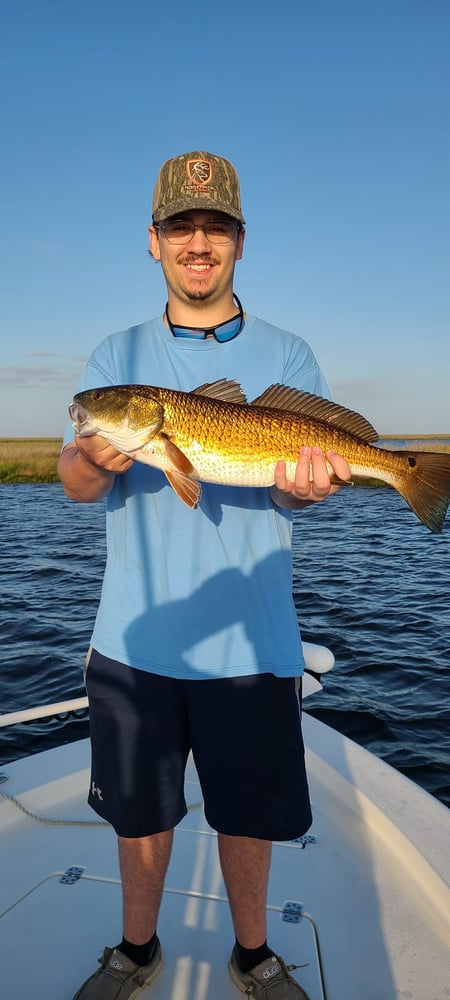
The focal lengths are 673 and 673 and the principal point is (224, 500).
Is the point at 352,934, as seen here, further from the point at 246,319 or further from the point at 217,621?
the point at 246,319

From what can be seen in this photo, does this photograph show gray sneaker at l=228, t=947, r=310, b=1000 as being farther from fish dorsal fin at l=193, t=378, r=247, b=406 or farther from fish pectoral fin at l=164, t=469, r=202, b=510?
fish dorsal fin at l=193, t=378, r=247, b=406

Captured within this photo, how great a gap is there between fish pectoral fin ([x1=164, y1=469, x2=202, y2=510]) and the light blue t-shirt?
13 cm

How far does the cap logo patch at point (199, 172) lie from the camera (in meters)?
3.10

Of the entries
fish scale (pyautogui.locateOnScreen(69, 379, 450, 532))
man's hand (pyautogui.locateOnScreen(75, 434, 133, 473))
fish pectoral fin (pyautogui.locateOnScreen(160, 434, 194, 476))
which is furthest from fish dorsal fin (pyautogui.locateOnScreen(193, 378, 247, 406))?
man's hand (pyautogui.locateOnScreen(75, 434, 133, 473))

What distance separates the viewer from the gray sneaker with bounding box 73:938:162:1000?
293cm

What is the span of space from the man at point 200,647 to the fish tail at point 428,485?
21.6 inches

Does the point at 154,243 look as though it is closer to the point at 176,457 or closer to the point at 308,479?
the point at 176,457

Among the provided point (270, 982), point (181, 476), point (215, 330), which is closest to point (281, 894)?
point (270, 982)

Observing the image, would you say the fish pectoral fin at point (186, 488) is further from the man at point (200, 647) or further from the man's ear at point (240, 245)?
the man's ear at point (240, 245)

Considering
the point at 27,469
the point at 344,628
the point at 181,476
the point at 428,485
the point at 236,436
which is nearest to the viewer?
the point at 181,476

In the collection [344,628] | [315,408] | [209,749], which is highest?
[315,408]

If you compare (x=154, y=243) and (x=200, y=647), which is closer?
(x=200, y=647)

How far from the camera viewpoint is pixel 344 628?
11539 millimetres

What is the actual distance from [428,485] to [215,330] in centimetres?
135
